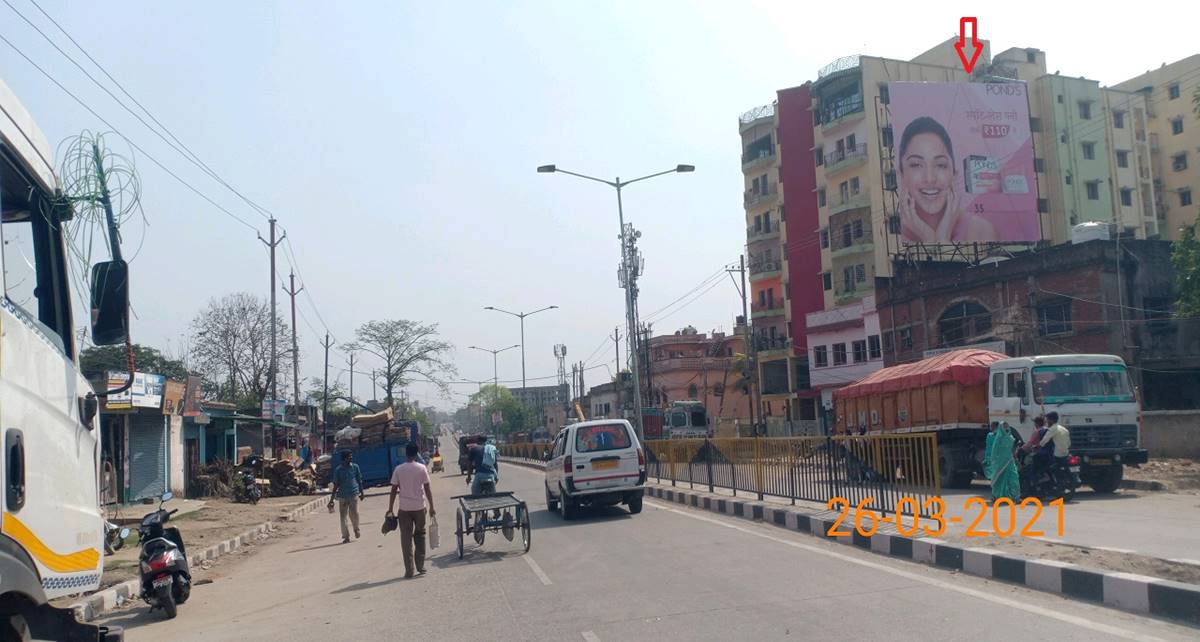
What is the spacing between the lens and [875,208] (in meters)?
49.0

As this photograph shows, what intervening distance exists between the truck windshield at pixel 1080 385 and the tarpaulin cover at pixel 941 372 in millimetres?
1657

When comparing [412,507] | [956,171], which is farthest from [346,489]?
[956,171]

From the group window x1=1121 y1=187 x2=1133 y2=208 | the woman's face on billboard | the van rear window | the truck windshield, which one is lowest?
the van rear window

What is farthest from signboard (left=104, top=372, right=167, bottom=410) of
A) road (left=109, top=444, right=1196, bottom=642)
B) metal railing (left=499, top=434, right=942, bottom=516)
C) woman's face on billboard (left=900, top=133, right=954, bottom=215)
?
woman's face on billboard (left=900, top=133, right=954, bottom=215)

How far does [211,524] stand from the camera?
784 inches

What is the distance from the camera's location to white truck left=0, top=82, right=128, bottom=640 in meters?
3.66

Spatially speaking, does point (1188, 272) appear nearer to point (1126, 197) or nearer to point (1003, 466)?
point (1003, 466)

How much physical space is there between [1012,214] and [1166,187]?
29.0m

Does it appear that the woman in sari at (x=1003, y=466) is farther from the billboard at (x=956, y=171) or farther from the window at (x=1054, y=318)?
the billboard at (x=956, y=171)

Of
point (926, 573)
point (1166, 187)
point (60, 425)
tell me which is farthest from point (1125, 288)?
point (1166, 187)

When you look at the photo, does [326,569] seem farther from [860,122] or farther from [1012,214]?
[860,122]

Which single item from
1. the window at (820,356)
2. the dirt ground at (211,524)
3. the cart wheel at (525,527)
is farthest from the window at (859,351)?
the cart wheel at (525,527)

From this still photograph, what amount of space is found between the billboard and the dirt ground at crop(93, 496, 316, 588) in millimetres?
29331

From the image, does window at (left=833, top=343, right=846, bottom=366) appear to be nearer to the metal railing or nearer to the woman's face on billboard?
the woman's face on billboard
